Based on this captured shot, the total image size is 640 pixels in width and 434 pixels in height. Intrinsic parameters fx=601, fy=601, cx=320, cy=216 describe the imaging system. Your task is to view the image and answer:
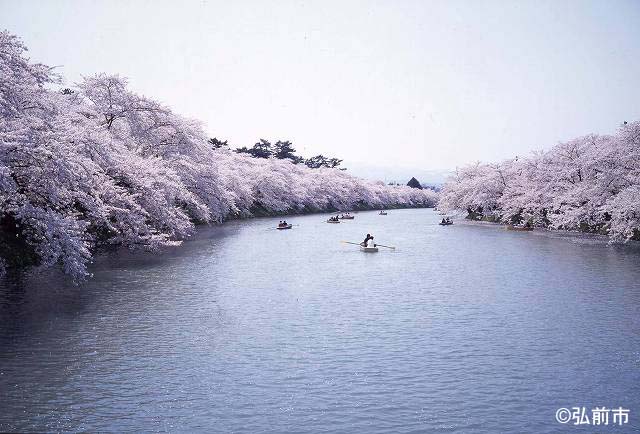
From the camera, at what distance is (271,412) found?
40.0 ft

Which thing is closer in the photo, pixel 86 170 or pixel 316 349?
pixel 316 349

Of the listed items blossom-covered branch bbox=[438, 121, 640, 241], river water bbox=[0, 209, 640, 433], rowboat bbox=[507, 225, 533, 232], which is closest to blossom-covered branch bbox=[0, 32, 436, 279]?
river water bbox=[0, 209, 640, 433]

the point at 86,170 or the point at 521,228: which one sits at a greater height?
the point at 86,170

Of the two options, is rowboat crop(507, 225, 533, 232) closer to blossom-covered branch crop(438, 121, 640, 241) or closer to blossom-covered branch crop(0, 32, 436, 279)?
blossom-covered branch crop(438, 121, 640, 241)

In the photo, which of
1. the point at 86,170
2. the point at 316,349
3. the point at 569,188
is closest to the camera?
the point at 316,349

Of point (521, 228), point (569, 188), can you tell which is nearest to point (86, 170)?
point (569, 188)

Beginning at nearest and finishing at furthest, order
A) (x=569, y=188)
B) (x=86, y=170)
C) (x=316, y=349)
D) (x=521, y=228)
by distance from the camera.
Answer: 1. (x=316, y=349)
2. (x=86, y=170)
3. (x=569, y=188)
4. (x=521, y=228)

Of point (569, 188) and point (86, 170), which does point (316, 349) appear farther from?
point (569, 188)

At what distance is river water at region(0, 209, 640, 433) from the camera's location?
39.8 ft

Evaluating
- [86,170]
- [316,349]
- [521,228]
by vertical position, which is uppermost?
[86,170]

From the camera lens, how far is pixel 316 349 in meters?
16.6

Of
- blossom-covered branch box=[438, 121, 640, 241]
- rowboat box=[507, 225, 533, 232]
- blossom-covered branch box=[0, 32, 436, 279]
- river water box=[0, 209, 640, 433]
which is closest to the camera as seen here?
river water box=[0, 209, 640, 433]

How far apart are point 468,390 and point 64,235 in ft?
47.1

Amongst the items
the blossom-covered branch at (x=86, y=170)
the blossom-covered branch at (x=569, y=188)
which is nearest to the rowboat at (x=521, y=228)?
the blossom-covered branch at (x=569, y=188)
